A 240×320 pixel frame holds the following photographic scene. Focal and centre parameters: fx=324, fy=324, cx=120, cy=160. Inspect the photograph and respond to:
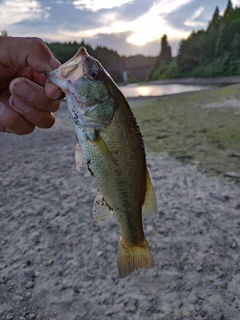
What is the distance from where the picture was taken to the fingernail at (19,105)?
3.27 metres

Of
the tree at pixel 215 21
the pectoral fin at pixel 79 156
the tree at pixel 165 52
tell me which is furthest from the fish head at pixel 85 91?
the tree at pixel 165 52

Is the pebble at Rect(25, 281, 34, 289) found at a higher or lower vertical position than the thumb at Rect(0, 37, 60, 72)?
lower

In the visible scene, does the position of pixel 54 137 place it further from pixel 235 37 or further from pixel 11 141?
pixel 235 37

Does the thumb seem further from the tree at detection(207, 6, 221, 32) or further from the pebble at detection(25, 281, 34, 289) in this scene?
the tree at detection(207, 6, 221, 32)

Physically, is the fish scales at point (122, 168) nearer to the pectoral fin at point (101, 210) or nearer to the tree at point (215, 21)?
the pectoral fin at point (101, 210)

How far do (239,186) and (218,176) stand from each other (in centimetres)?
83

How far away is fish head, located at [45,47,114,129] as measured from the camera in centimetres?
251

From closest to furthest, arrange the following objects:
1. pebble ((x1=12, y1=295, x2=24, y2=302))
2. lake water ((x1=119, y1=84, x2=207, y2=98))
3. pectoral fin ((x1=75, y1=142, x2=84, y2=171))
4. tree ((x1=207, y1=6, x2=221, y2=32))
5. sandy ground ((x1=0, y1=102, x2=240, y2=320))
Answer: pectoral fin ((x1=75, y1=142, x2=84, y2=171)), sandy ground ((x1=0, y1=102, x2=240, y2=320)), pebble ((x1=12, y1=295, x2=24, y2=302)), lake water ((x1=119, y1=84, x2=207, y2=98)), tree ((x1=207, y1=6, x2=221, y2=32))

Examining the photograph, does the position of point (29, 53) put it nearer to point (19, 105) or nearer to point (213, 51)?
point (19, 105)

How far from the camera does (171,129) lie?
1505 centimetres

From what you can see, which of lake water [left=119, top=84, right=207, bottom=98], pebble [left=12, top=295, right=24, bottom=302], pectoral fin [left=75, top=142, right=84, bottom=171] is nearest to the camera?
pectoral fin [left=75, top=142, right=84, bottom=171]

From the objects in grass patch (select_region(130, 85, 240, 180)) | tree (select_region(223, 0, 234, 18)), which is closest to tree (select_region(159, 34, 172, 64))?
tree (select_region(223, 0, 234, 18))

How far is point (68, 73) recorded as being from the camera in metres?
2.54

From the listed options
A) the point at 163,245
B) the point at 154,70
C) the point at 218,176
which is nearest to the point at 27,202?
the point at 163,245
